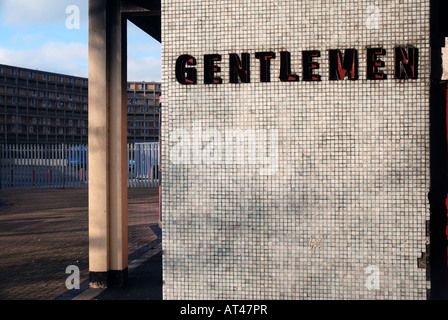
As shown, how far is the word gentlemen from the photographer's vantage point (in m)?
3.50

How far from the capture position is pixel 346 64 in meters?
3.54

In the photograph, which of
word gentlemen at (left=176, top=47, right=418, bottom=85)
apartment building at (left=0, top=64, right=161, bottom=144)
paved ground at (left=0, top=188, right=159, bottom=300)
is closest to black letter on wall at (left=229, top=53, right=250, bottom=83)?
word gentlemen at (left=176, top=47, right=418, bottom=85)

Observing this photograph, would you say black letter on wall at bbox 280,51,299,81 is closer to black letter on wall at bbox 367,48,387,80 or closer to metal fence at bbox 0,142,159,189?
black letter on wall at bbox 367,48,387,80

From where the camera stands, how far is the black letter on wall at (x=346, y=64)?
354cm

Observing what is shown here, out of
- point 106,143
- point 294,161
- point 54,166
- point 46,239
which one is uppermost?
point 106,143

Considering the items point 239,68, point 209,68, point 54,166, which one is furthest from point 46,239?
point 54,166

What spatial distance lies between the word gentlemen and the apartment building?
36.2 meters

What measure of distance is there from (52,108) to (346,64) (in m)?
40.6

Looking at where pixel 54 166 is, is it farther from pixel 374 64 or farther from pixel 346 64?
pixel 374 64

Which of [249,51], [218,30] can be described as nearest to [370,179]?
[249,51]

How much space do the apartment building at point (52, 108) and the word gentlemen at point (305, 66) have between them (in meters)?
36.2

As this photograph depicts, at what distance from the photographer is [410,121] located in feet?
11.5

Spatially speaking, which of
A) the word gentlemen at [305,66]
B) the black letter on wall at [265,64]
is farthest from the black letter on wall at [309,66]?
the black letter on wall at [265,64]
